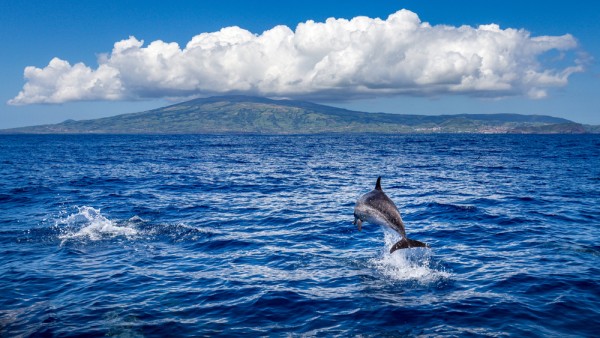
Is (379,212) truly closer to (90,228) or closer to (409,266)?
(409,266)

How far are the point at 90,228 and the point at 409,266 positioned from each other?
18.0 metres

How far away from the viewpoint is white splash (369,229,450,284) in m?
16.1

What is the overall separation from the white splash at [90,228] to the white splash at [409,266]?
13712mm

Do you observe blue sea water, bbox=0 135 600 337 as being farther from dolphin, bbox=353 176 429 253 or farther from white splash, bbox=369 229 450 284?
dolphin, bbox=353 176 429 253

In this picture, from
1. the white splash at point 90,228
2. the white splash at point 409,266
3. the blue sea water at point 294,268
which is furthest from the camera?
the white splash at point 90,228

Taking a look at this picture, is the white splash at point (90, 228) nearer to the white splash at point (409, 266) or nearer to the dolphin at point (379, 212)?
the dolphin at point (379, 212)

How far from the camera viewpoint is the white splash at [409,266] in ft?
52.7

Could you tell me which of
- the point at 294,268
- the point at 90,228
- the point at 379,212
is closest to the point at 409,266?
the point at 379,212

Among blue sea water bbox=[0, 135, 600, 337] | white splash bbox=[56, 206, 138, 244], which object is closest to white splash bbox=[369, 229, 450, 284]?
blue sea water bbox=[0, 135, 600, 337]

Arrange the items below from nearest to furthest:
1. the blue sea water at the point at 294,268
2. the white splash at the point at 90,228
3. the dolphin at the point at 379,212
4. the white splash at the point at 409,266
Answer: the blue sea water at the point at 294,268 < the white splash at the point at 409,266 < the dolphin at the point at 379,212 < the white splash at the point at 90,228

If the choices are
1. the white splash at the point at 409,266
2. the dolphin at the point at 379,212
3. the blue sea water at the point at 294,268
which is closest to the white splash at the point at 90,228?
the blue sea water at the point at 294,268

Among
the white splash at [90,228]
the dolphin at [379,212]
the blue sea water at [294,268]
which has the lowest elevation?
the blue sea water at [294,268]

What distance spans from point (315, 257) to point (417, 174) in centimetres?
3705

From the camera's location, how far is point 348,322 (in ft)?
41.0
